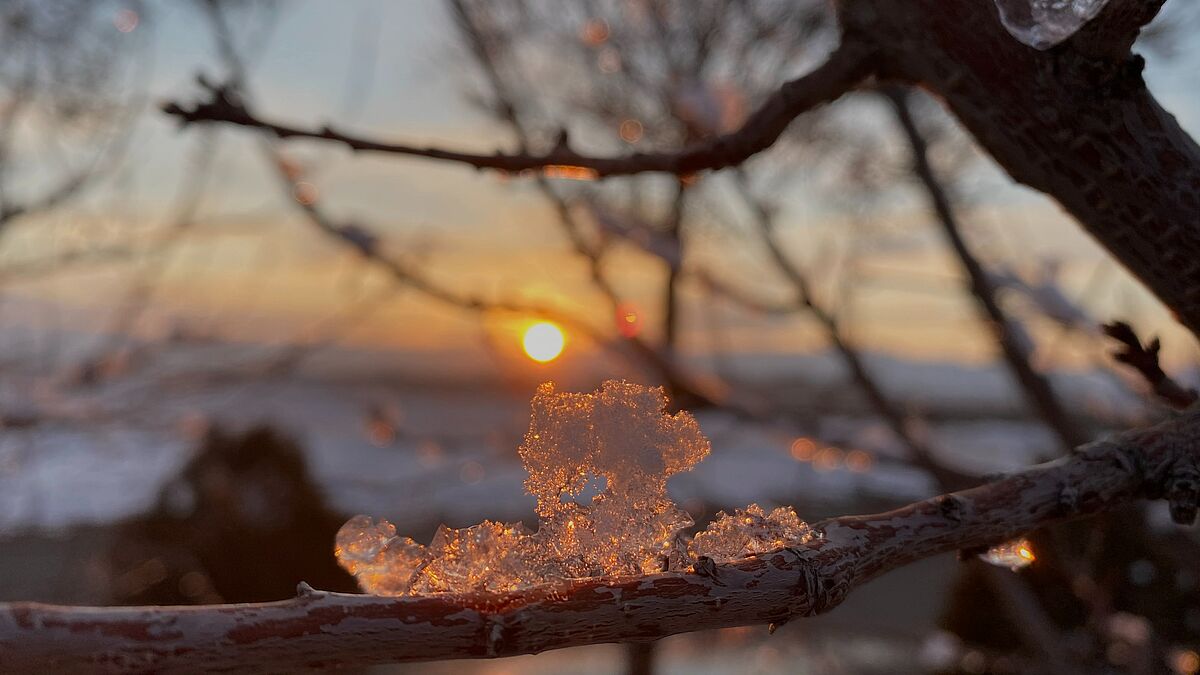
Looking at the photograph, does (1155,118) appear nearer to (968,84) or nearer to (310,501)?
(968,84)

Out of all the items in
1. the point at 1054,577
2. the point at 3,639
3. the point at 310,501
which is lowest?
the point at 3,639

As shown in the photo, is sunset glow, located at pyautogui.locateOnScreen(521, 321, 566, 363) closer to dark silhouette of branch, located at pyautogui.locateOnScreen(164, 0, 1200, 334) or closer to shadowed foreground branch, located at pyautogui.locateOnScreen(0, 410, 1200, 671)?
dark silhouette of branch, located at pyautogui.locateOnScreen(164, 0, 1200, 334)

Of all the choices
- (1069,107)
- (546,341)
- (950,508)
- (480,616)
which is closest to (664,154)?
(1069,107)

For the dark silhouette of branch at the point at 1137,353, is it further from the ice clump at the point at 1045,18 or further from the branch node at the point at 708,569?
the branch node at the point at 708,569

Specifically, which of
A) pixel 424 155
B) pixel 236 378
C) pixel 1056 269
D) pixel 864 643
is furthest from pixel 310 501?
pixel 424 155

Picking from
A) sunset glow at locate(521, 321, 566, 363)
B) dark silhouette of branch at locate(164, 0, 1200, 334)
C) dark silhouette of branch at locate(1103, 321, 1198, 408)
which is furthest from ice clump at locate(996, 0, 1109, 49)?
sunset glow at locate(521, 321, 566, 363)

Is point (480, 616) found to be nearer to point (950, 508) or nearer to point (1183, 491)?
point (950, 508)

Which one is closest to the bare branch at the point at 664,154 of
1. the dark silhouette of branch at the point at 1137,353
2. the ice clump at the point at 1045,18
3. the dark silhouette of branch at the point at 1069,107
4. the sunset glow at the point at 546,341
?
the dark silhouette of branch at the point at 1069,107
